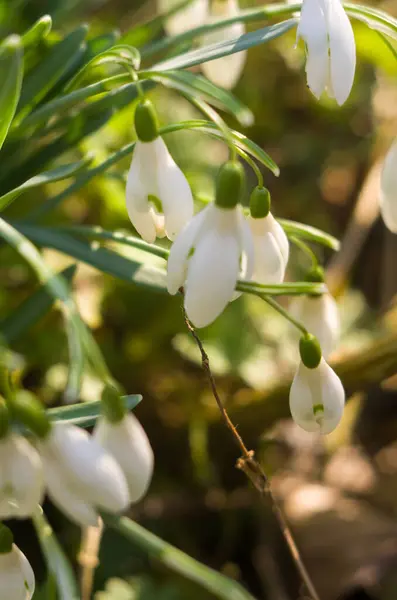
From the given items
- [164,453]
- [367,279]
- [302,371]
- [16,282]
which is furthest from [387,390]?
[302,371]

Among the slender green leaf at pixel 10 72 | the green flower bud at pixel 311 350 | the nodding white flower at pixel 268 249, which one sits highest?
the slender green leaf at pixel 10 72

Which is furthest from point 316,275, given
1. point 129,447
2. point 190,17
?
point 190,17

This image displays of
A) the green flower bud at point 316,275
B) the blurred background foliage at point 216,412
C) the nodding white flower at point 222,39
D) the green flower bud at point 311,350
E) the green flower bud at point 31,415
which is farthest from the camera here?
the blurred background foliage at point 216,412

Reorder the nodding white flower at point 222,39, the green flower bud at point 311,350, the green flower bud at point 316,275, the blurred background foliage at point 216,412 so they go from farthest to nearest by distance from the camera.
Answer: the blurred background foliage at point 216,412 → the nodding white flower at point 222,39 → the green flower bud at point 316,275 → the green flower bud at point 311,350

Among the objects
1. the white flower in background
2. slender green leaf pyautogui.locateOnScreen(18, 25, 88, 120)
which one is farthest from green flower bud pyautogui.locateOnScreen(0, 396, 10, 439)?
the white flower in background

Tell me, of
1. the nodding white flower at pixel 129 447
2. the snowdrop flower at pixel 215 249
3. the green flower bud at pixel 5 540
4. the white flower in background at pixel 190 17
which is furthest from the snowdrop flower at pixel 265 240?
the white flower in background at pixel 190 17

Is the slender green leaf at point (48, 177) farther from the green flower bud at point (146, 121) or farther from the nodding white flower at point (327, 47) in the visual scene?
the nodding white flower at point (327, 47)

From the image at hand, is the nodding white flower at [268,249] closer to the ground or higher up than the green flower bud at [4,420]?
higher up

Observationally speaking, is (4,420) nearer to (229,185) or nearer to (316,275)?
(229,185)
